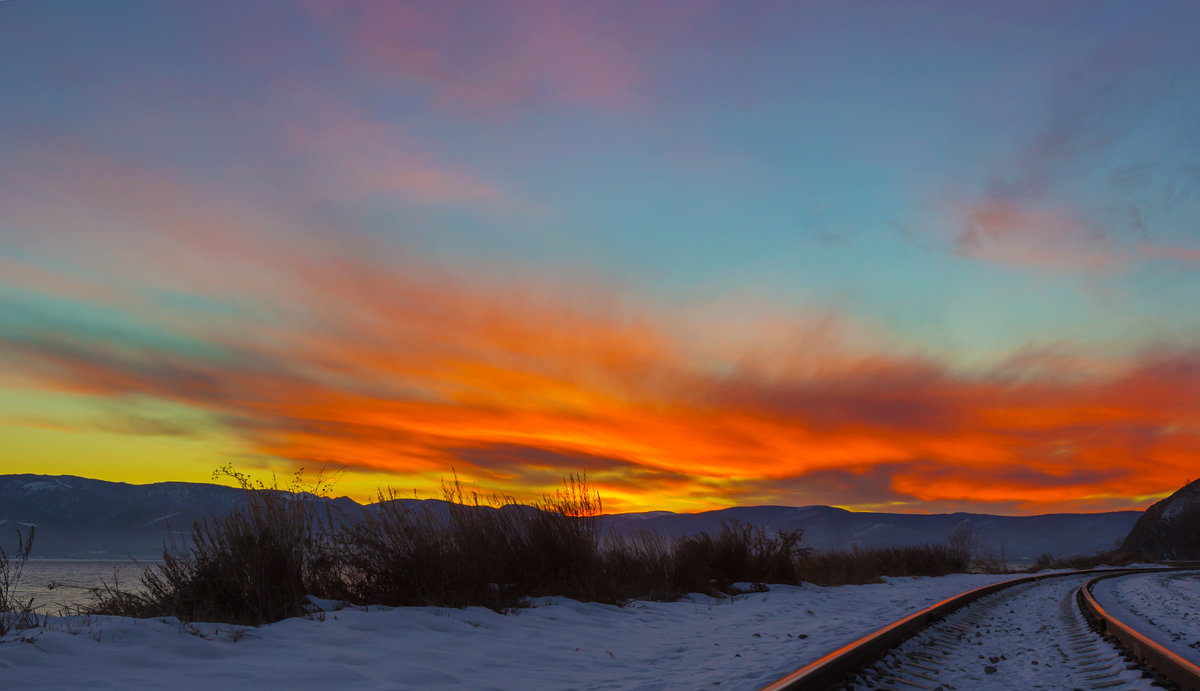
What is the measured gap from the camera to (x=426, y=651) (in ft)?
20.7

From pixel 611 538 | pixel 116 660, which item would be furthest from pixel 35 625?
pixel 611 538

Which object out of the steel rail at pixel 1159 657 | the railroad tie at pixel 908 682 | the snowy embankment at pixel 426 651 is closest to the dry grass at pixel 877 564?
the snowy embankment at pixel 426 651

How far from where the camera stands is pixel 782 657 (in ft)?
21.4

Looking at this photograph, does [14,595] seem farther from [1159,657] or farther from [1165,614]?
[1165,614]

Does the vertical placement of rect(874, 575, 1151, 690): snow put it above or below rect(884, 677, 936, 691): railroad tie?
below

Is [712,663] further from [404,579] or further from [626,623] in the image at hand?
[404,579]

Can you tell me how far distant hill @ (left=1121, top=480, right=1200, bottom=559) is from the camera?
63406 mm

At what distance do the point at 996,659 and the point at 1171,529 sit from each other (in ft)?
274

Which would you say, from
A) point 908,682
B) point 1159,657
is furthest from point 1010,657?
point 908,682

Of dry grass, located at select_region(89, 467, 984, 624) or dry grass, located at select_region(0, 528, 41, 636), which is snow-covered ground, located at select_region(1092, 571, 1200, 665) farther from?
dry grass, located at select_region(0, 528, 41, 636)

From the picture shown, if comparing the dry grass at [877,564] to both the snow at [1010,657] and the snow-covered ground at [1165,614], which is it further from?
the snow at [1010,657]

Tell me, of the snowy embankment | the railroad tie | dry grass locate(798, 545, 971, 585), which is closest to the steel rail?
the railroad tie

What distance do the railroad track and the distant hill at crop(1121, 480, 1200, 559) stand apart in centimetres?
6934

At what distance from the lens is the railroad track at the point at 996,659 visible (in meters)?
5.10
